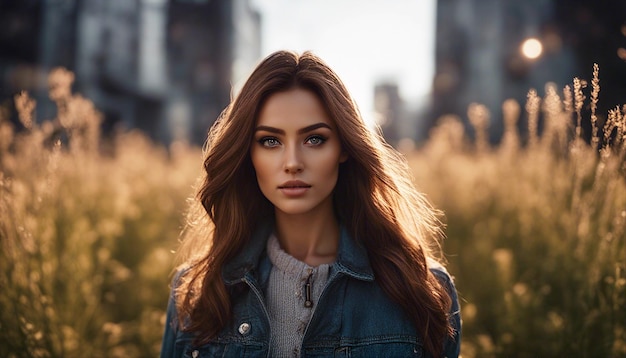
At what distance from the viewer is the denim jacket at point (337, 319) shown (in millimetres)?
1789

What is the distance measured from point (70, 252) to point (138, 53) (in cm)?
1845

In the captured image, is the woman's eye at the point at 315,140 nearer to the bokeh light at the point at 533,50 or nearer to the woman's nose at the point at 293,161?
the woman's nose at the point at 293,161

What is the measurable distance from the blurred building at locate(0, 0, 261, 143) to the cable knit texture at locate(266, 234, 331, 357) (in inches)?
348

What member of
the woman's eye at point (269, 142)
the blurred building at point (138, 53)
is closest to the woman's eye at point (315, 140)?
the woman's eye at point (269, 142)

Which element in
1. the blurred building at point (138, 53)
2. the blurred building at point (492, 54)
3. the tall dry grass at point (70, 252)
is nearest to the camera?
the tall dry grass at point (70, 252)

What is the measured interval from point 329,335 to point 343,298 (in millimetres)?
147

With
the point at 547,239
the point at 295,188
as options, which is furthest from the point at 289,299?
the point at 547,239

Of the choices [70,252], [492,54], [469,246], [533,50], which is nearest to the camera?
[70,252]

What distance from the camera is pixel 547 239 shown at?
3.46m

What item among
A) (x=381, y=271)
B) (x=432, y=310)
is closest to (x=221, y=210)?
(x=381, y=271)

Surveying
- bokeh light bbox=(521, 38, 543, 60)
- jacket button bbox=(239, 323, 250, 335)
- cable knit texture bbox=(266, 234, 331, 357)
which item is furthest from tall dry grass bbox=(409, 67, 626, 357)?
jacket button bbox=(239, 323, 250, 335)

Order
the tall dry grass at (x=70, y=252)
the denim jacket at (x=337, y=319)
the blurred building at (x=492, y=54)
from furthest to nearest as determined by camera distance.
Result: the blurred building at (x=492, y=54), the tall dry grass at (x=70, y=252), the denim jacket at (x=337, y=319)

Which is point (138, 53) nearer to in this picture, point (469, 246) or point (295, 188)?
point (469, 246)

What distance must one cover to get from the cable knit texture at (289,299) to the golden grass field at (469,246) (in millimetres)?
1213
